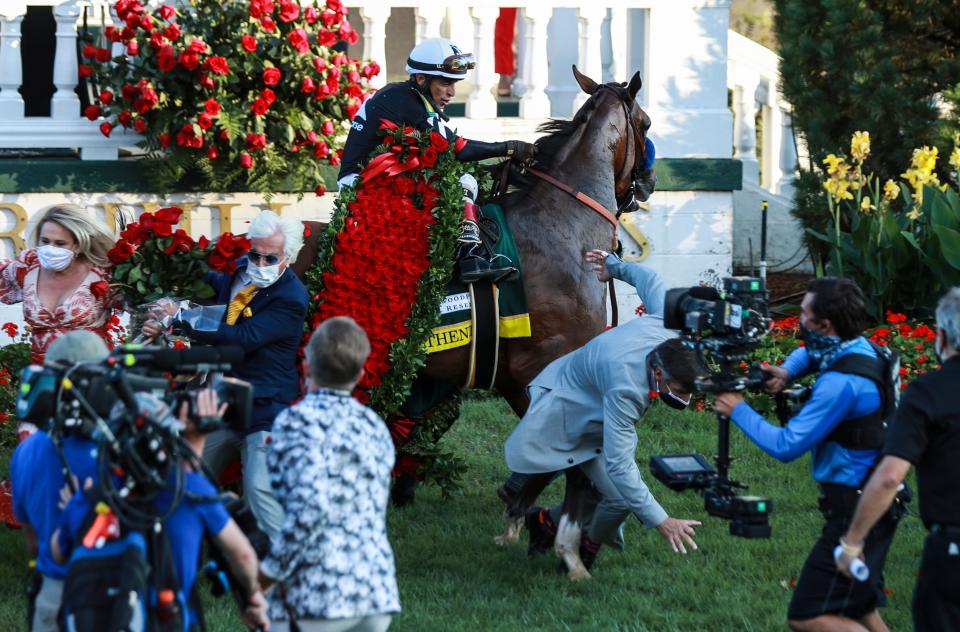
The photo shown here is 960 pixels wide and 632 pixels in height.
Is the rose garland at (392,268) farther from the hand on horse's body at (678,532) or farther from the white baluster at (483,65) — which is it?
the white baluster at (483,65)

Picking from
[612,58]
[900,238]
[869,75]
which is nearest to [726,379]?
[900,238]

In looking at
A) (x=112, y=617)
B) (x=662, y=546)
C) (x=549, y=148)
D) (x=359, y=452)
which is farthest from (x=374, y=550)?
(x=549, y=148)

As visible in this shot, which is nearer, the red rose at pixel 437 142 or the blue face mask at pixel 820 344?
the blue face mask at pixel 820 344

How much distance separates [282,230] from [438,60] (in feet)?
5.06

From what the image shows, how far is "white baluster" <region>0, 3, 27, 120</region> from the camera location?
9.38m

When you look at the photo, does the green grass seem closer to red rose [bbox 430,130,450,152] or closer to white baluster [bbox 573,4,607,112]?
red rose [bbox 430,130,450,152]

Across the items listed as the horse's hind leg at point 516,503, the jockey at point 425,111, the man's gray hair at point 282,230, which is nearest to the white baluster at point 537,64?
the jockey at point 425,111

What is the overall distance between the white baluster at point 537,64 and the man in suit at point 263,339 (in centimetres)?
432

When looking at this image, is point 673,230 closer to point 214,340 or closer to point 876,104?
point 876,104

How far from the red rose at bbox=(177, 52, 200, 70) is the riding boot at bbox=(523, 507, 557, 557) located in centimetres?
337

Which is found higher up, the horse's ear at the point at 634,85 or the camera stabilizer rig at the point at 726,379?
the horse's ear at the point at 634,85

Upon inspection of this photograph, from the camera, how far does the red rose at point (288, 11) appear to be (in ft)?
27.9

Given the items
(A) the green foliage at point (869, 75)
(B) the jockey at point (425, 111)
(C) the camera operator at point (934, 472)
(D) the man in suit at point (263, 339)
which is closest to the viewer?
(C) the camera operator at point (934, 472)

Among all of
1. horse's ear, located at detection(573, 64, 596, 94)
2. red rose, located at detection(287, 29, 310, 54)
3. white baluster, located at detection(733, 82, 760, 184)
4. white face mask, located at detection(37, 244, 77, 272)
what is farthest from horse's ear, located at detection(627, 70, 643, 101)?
white baluster, located at detection(733, 82, 760, 184)
